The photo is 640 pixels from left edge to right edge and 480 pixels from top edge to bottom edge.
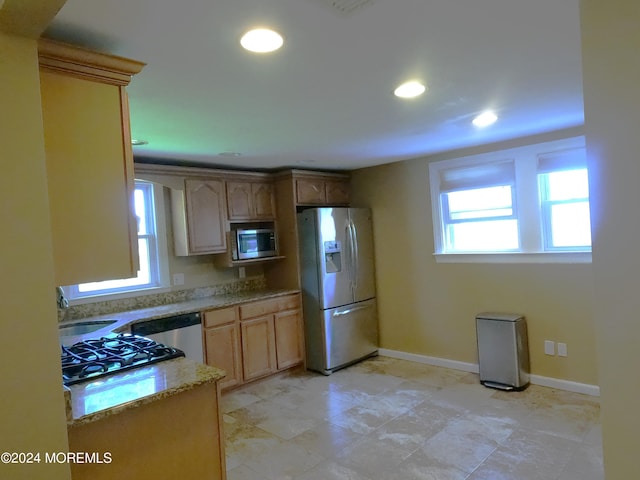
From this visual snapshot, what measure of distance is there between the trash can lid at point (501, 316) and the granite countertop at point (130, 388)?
9.35 ft

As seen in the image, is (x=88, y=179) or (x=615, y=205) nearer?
(x=615, y=205)

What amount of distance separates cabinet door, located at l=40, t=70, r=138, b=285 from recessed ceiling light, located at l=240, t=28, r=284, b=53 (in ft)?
1.70

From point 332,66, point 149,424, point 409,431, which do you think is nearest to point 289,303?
point 409,431

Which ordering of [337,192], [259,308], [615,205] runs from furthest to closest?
1. [337,192]
2. [259,308]
3. [615,205]

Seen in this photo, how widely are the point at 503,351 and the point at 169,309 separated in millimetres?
3021

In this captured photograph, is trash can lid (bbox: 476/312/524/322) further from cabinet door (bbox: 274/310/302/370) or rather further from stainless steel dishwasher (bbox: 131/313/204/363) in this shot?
stainless steel dishwasher (bbox: 131/313/204/363)

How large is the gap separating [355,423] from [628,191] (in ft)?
9.61

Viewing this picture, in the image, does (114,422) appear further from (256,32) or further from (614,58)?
(614,58)

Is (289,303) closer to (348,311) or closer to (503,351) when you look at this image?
(348,311)

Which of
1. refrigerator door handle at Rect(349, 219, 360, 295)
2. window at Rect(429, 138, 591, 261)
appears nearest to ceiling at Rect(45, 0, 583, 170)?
window at Rect(429, 138, 591, 261)

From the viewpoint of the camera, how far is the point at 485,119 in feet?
10.0

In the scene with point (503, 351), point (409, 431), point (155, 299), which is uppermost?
point (155, 299)

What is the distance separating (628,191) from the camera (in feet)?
2.73

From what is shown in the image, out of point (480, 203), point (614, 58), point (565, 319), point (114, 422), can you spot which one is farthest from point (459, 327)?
point (614, 58)
